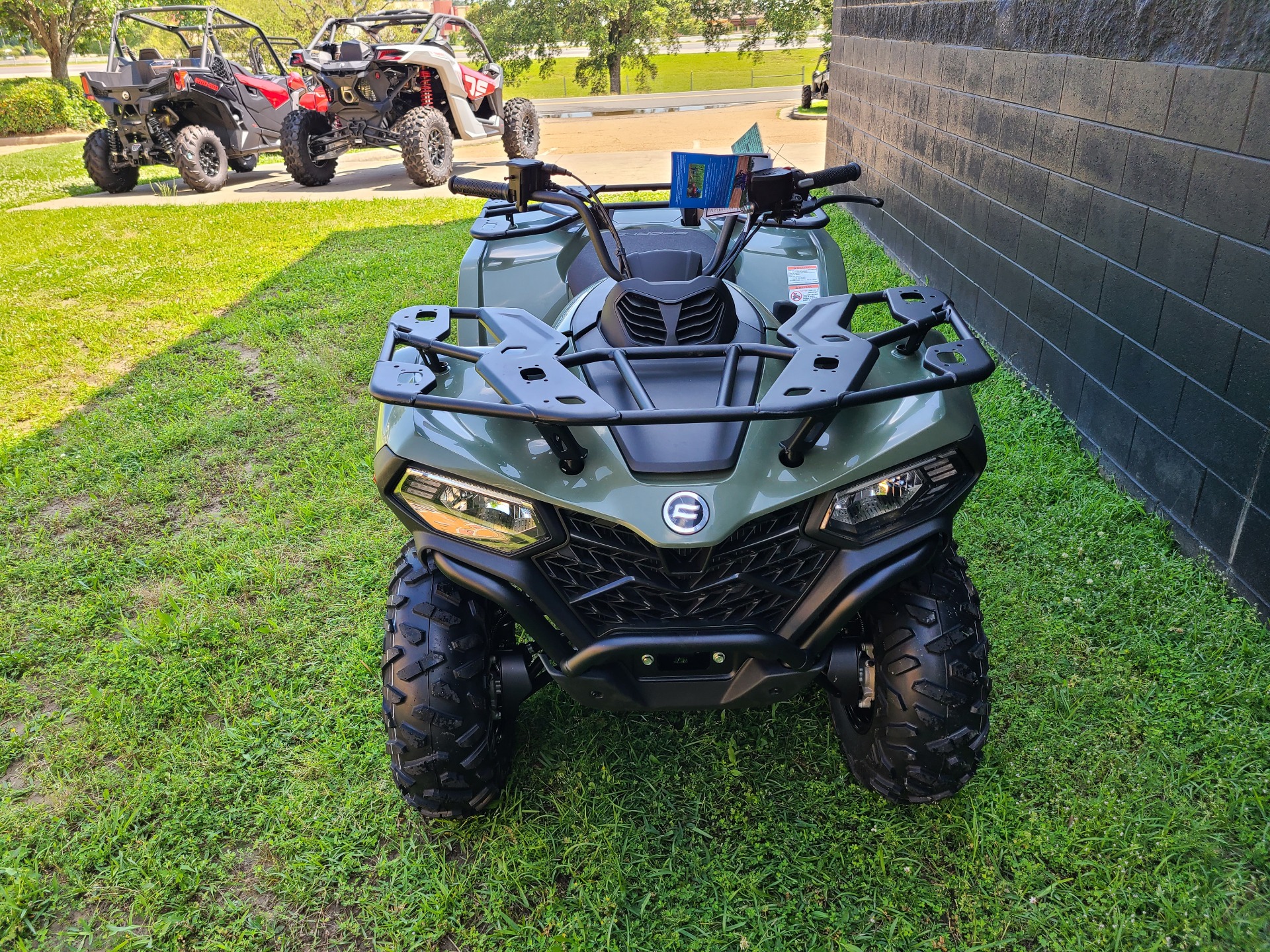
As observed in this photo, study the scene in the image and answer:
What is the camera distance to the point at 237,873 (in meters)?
2.07

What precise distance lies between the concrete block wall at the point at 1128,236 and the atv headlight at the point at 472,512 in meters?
2.14

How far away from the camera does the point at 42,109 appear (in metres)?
18.6

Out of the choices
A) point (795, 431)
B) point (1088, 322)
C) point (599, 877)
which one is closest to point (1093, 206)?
point (1088, 322)

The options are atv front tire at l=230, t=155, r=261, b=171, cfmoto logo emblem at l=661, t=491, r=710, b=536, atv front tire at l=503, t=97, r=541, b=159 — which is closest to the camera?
cfmoto logo emblem at l=661, t=491, r=710, b=536

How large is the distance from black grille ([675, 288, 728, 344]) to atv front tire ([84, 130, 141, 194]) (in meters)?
10.8

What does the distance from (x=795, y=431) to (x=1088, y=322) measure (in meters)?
2.42

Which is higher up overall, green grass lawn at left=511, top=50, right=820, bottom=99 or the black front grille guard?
the black front grille guard

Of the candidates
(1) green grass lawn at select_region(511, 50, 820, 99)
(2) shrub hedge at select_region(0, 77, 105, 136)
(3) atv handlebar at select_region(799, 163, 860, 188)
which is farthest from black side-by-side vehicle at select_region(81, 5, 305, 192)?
(1) green grass lawn at select_region(511, 50, 820, 99)

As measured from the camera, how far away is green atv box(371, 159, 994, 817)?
1.69 m

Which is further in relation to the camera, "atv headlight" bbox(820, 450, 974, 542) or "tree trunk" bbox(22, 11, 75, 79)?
"tree trunk" bbox(22, 11, 75, 79)

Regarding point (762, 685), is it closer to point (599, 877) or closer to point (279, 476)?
point (599, 877)

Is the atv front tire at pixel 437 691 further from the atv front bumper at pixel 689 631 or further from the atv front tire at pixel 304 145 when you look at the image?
the atv front tire at pixel 304 145

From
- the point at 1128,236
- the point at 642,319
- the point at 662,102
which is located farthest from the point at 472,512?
the point at 662,102

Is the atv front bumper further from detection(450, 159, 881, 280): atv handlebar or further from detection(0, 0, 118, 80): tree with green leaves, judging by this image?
detection(0, 0, 118, 80): tree with green leaves
